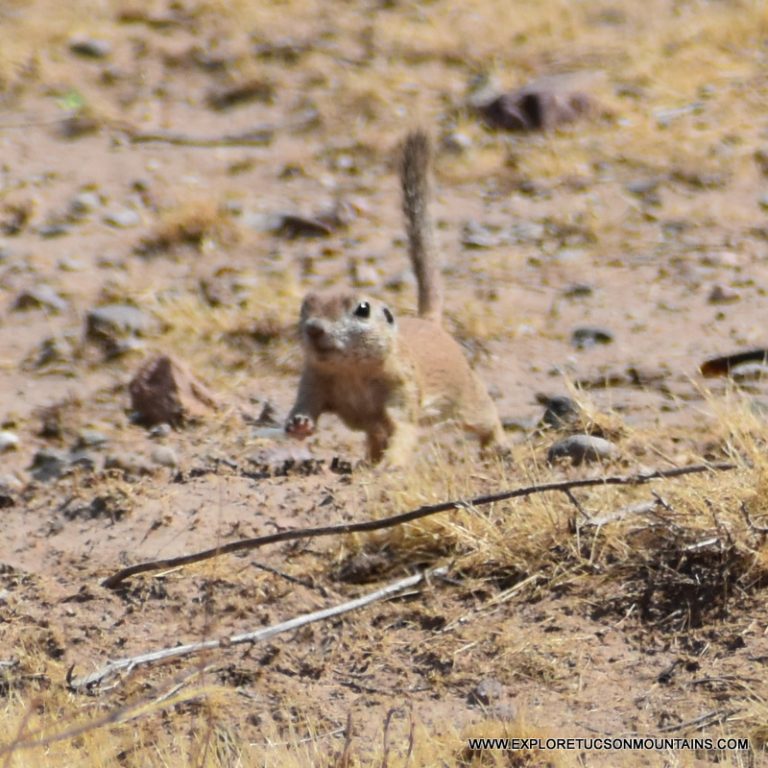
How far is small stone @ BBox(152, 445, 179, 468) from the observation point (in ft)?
18.3

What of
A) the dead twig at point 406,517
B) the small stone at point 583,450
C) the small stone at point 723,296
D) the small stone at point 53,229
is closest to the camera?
the dead twig at point 406,517

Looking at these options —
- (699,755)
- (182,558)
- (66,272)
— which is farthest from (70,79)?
(699,755)

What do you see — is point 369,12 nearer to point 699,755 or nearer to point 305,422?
point 305,422

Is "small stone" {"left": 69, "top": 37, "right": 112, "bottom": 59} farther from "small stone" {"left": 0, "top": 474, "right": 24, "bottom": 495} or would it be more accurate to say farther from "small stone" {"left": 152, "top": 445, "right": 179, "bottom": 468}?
"small stone" {"left": 152, "top": 445, "right": 179, "bottom": 468}

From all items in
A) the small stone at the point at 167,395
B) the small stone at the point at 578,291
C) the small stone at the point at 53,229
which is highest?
the small stone at the point at 167,395

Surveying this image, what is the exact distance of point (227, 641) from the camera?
155 inches

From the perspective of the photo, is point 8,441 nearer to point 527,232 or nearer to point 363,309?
point 363,309

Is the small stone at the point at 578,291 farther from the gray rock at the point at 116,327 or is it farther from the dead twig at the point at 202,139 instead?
the dead twig at the point at 202,139

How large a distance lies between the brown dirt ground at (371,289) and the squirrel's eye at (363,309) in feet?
2.07

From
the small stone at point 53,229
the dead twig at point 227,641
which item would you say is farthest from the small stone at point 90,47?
the dead twig at point 227,641

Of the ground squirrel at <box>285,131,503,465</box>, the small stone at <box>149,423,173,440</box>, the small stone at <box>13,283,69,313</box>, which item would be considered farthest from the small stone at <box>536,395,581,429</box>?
the small stone at <box>13,283,69,313</box>

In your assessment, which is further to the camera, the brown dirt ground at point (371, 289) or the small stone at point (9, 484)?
the small stone at point (9, 484)

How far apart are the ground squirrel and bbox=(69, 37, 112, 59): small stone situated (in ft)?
17.3

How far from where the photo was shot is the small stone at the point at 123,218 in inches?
340
